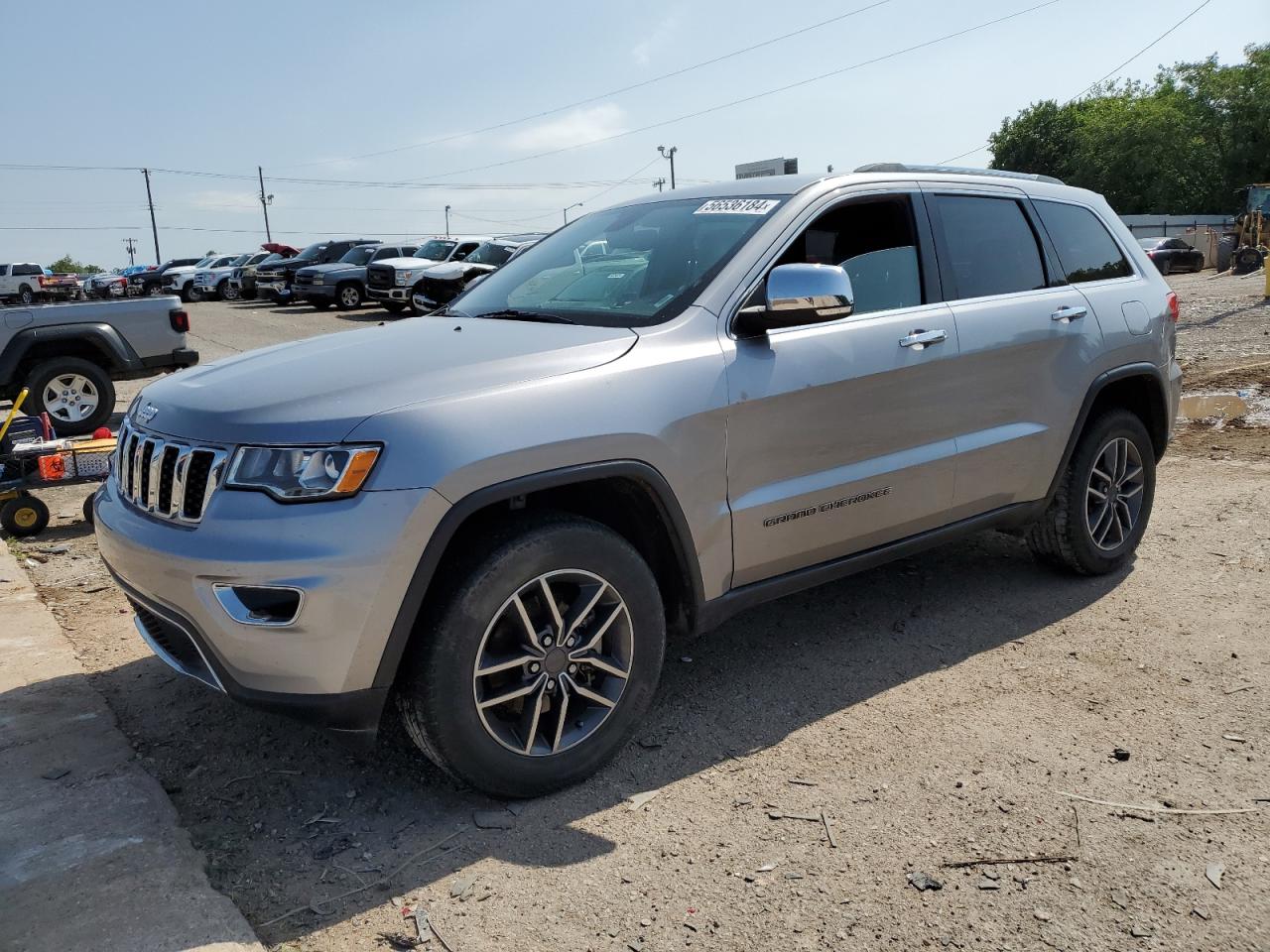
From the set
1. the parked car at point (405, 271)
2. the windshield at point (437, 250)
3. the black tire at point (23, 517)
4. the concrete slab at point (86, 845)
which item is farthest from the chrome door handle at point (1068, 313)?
the windshield at point (437, 250)

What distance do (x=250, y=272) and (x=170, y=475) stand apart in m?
31.8

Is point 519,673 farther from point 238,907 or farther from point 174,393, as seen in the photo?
point 174,393

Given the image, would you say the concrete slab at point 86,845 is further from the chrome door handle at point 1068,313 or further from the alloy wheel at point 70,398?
the alloy wheel at point 70,398

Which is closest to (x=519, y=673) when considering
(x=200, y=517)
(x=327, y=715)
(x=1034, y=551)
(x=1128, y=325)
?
(x=327, y=715)

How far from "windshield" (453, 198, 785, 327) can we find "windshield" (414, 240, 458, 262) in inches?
806

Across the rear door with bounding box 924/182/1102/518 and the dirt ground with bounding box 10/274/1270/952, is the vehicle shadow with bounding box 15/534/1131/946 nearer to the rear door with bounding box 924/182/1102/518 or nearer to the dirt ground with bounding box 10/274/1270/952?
the dirt ground with bounding box 10/274/1270/952

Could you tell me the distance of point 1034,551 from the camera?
5.14 m

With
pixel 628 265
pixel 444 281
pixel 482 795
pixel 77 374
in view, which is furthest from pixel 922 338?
pixel 444 281

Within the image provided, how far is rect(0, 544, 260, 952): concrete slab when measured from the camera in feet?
8.44

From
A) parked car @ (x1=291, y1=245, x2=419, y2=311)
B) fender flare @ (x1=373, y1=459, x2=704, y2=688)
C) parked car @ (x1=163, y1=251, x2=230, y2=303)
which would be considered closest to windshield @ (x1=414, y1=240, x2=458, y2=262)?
parked car @ (x1=291, y1=245, x2=419, y2=311)

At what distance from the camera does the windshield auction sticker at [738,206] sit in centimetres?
389

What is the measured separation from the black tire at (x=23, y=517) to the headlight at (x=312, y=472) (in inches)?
172

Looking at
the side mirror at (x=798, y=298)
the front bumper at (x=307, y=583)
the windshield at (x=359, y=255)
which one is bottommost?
the front bumper at (x=307, y=583)

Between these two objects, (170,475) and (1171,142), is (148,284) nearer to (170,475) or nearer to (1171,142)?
(170,475)
